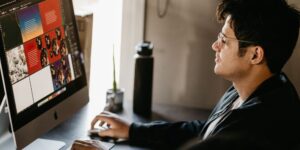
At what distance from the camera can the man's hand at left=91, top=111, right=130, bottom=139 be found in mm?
2109

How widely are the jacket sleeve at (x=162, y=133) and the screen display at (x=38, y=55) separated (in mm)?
296

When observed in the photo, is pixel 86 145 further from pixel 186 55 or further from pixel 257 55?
pixel 186 55

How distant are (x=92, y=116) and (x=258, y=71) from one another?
2.57 ft

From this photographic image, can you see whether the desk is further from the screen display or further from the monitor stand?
the screen display

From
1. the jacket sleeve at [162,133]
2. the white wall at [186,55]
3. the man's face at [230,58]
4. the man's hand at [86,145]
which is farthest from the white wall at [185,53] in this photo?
the man's hand at [86,145]

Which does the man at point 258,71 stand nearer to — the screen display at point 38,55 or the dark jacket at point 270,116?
the dark jacket at point 270,116

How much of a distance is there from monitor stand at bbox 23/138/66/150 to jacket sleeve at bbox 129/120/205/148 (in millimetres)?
271

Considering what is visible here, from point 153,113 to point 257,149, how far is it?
4.86ft

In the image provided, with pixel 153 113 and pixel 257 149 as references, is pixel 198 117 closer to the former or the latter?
pixel 153 113

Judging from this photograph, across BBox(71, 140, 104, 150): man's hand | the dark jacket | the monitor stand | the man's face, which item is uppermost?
the man's face

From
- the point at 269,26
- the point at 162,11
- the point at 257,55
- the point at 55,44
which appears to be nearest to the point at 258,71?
the point at 257,55

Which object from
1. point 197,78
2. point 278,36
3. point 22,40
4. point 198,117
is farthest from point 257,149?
point 197,78

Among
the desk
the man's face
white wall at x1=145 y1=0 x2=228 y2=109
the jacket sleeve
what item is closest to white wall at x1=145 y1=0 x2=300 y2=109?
white wall at x1=145 y1=0 x2=228 y2=109

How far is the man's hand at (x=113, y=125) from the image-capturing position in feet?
6.92
